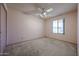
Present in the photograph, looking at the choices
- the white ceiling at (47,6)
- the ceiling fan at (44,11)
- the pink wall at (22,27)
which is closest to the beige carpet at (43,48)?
the pink wall at (22,27)

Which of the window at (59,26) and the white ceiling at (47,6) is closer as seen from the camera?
the white ceiling at (47,6)

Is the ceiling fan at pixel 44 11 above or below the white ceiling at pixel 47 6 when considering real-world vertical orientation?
below

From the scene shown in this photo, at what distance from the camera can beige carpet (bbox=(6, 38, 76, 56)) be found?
1833 millimetres

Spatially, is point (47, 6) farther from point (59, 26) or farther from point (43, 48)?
point (43, 48)

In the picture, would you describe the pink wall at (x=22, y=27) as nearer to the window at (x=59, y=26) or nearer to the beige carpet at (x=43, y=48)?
the beige carpet at (x=43, y=48)

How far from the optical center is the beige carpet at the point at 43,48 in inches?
72.2

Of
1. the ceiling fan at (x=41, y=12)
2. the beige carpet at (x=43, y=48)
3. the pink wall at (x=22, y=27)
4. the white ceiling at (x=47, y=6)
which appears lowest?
the beige carpet at (x=43, y=48)

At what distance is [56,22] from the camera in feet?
6.45

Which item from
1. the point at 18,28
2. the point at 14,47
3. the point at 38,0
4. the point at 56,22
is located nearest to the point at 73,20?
the point at 56,22

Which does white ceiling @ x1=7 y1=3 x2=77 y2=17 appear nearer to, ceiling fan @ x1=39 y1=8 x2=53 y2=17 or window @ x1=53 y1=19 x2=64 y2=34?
ceiling fan @ x1=39 y1=8 x2=53 y2=17

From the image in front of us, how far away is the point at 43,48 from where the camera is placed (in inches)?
78.2

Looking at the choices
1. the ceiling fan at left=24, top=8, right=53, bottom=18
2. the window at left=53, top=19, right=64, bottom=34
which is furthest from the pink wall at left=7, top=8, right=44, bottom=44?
the window at left=53, top=19, right=64, bottom=34

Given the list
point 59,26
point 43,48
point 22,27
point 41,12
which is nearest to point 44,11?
point 41,12

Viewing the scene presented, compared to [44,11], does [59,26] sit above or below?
below
